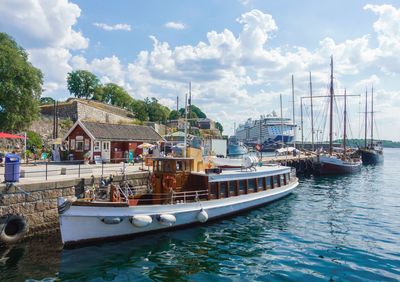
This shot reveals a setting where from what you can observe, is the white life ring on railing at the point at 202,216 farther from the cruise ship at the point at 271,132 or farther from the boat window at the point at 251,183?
the cruise ship at the point at 271,132

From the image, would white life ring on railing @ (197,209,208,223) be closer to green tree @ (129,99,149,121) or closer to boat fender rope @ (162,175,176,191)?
boat fender rope @ (162,175,176,191)

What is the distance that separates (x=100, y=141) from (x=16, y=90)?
1103 centimetres

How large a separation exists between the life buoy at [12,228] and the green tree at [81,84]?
235 feet

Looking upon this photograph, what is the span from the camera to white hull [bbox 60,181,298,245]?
44.2ft

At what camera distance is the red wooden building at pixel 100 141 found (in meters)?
30.1

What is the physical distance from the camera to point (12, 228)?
13938 millimetres

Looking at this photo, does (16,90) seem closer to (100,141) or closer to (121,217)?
(100,141)

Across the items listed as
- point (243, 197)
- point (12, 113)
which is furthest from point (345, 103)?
point (12, 113)

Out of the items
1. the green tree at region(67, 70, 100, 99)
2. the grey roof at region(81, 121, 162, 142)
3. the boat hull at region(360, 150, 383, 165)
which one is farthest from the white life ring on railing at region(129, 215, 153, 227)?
the green tree at region(67, 70, 100, 99)

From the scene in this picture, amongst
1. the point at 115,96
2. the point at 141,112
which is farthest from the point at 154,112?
the point at 115,96

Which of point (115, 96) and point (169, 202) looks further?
point (115, 96)

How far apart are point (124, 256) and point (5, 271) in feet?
13.2

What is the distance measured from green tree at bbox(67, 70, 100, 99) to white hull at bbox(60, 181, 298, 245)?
233ft

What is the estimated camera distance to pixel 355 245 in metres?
14.6
